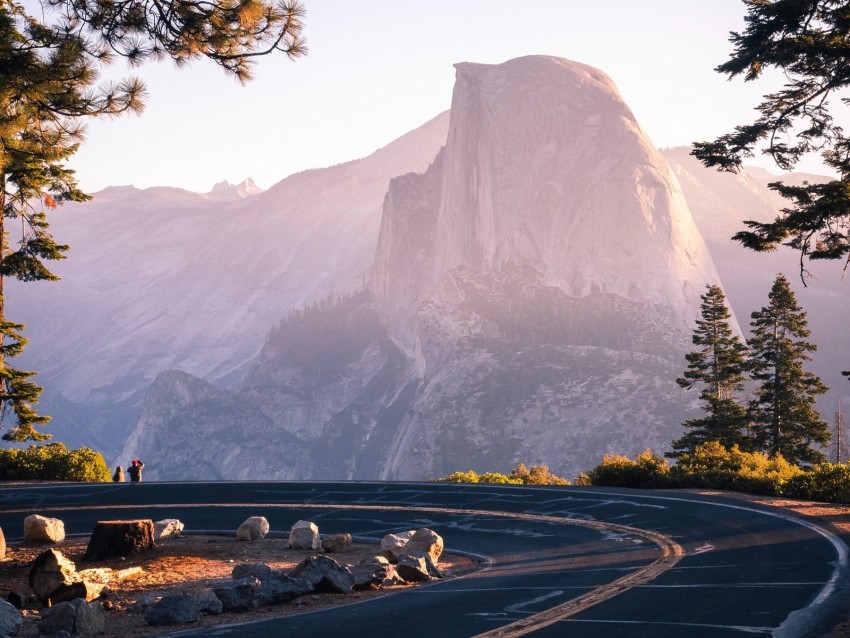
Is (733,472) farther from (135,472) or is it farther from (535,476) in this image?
(535,476)

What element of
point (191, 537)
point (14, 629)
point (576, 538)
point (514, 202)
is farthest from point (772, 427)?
point (514, 202)

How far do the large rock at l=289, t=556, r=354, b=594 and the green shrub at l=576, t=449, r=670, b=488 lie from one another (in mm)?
20204

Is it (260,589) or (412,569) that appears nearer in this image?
(260,589)

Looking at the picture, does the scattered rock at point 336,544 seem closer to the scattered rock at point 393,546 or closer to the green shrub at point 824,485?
the scattered rock at point 393,546

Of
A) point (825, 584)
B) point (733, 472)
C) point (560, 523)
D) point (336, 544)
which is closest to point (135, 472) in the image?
point (336, 544)

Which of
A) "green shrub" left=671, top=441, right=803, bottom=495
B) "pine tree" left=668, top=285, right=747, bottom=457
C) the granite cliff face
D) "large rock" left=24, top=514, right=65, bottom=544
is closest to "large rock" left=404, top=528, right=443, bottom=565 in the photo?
"large rock" left=24, top=514, right=65, bottom=544

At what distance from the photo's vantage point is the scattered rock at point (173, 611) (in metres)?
12.2

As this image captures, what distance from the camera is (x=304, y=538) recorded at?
20.4 meters

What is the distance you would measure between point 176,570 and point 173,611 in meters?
5.13

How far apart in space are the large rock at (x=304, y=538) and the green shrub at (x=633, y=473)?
1554 cm

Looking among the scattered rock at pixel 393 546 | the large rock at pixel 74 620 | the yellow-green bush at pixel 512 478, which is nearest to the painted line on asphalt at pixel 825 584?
the scattered rock at pixel 393 546

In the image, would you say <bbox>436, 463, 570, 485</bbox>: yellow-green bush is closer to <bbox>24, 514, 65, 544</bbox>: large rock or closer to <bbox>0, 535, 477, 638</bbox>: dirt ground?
<bbox>0, 535, 477, 638</bbox>: dirt ground

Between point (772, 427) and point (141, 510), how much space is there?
36374 millimetres

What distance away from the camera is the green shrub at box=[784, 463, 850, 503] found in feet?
78.9
